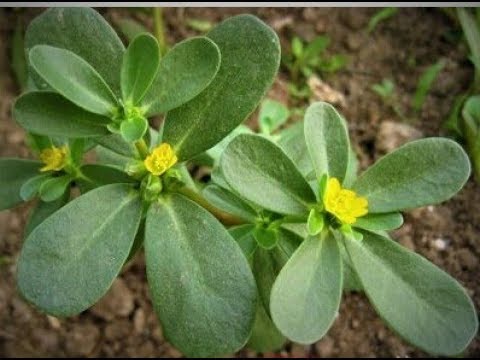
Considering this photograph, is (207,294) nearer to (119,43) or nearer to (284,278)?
(284,278)

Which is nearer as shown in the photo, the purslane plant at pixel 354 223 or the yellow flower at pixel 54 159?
the purslane plant at pixel 354 223

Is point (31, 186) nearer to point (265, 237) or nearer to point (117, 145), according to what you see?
point (117, 145)

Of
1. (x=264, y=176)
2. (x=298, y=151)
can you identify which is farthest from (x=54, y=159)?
(x=298, y=151)

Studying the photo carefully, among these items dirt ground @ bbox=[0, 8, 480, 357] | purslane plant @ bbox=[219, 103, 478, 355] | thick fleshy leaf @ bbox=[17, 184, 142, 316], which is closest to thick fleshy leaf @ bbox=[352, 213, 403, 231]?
purslane plant @ bbox=[219, 103, 478, 355]

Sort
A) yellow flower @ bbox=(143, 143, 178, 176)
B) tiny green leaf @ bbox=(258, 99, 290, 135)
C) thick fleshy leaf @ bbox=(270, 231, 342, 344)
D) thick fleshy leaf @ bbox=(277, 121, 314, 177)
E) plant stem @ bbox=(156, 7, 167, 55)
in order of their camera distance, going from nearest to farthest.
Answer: thick fleshy leaf @ bbox=(270, 231, 342, 344), yellow flower @ bbox=(143, 143, 178, 176), thick fleshy leaf @ bbox=(277, 121, 314, 177), tiny green leaf @ bbox=(258, 99, 290, 135), plant stem @ bbox=(156, 7, 167, 55)

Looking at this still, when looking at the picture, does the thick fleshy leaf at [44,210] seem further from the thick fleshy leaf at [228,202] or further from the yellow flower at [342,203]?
the yellow flower at [342,203]

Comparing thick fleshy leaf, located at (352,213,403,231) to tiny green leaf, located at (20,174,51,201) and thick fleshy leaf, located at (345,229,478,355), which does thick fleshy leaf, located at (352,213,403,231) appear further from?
tiny green leaf, located at (20,174,51,201)

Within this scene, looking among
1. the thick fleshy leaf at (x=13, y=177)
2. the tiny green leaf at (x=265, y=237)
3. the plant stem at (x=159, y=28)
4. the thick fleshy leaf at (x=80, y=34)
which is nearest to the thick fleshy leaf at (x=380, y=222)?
the tiny green leaf at (x=265, y=237)
